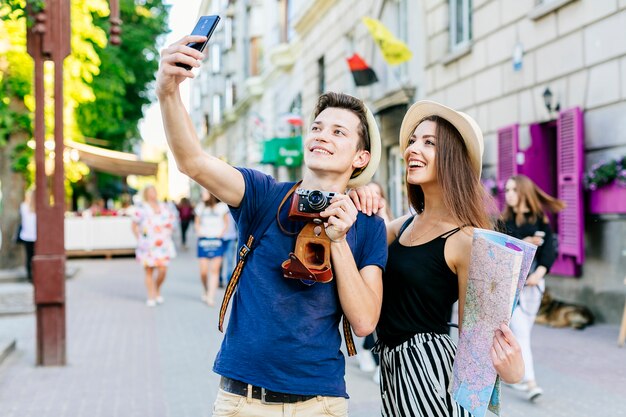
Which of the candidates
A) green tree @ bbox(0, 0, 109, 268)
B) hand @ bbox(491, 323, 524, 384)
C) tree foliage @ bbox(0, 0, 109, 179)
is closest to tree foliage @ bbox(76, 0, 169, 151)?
green tree @ bbox(0, 0, 109, 268)

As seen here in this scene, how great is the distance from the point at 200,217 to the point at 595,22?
6.39 m

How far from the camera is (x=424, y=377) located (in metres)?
2.74

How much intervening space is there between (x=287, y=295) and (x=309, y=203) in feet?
1.10

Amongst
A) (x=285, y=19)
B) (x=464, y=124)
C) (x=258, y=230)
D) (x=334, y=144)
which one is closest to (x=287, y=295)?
(x=258, y=230)

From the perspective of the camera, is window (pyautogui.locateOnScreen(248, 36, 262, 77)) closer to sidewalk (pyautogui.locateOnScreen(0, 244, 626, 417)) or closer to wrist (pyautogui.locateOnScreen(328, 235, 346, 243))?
sidewalk (pyautogui.locateOnScreen(0, 244, 626, 417))

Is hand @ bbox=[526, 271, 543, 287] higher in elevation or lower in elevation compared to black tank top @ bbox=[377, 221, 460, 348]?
lower

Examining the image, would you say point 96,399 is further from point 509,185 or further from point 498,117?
point 498,117

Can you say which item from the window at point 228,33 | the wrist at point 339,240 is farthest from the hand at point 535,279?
the window at point 228,33

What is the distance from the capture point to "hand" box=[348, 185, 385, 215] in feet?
8.69

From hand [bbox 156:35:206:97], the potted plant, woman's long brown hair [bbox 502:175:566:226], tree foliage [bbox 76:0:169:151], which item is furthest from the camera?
tree foliage [bbox 76:0:169:151]

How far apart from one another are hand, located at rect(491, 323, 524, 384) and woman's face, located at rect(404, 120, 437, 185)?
70 cm

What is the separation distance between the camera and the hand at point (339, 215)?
91.4 inches

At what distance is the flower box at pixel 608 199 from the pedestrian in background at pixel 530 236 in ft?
9.00

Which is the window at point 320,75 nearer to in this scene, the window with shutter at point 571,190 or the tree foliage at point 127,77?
the tree foliage at point 127,77
